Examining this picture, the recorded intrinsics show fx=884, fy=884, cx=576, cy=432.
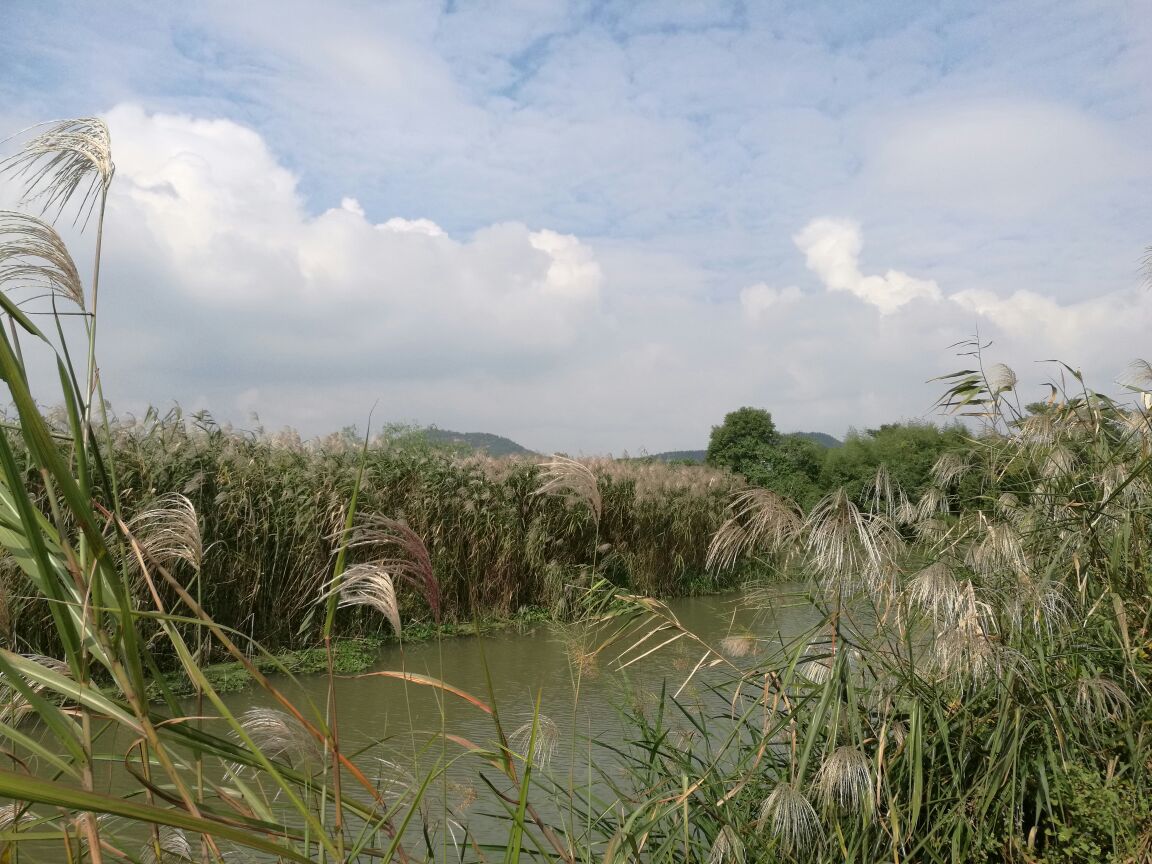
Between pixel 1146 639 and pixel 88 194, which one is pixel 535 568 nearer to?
pixel 1146 639

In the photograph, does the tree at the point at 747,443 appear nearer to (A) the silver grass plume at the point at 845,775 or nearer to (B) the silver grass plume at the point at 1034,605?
(B) the silver grass plume at the point at 1034,605

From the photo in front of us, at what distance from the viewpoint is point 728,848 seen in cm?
204

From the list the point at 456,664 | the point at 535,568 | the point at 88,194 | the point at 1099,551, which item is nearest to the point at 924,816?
the point at 1099,551

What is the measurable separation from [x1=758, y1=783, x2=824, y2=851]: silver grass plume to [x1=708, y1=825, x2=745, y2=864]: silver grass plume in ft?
0.28

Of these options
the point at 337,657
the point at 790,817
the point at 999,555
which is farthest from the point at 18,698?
the point at 337,657

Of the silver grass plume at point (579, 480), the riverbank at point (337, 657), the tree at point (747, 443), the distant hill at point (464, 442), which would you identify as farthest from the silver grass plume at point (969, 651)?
the tree at point (747, 443)

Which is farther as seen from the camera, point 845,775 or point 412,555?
point 845,775

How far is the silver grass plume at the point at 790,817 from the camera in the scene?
1.96m

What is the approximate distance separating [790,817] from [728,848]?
162mm

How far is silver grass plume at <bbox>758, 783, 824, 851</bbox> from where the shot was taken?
6.41 feet

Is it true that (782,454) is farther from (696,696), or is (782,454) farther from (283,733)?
(283,733)

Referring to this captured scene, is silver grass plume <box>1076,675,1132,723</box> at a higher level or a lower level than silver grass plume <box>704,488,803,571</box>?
lower

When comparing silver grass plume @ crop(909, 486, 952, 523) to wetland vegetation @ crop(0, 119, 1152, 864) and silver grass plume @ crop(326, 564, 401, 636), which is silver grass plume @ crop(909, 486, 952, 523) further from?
silver grass plume @ crop(326, 564, 401, 636)

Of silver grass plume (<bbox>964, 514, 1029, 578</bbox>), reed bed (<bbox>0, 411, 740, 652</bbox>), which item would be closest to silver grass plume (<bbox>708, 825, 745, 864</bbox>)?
silver grass plume (<bbox>964, 514, 1029, 578</bbox>)
